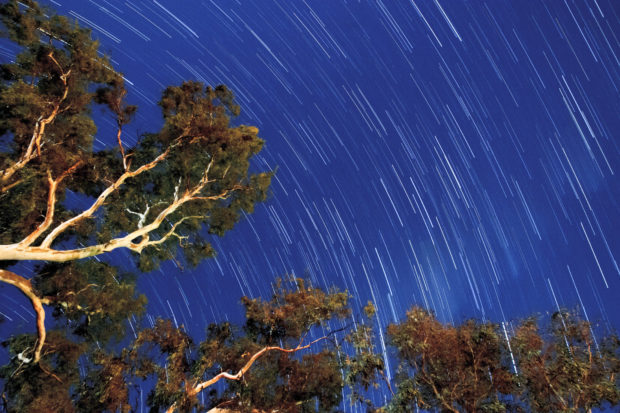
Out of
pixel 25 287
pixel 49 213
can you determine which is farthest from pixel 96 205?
pixel 25 287

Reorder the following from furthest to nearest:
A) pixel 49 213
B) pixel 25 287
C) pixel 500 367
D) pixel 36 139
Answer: pixel 500 367 < pixel 36 139 < pixel 49 213 < pixel 25 287

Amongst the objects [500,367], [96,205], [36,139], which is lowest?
[500,367]

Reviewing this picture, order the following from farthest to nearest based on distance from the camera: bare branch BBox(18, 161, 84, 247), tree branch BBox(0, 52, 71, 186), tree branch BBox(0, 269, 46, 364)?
tree branch BBox(0, 52, 71, 186), bare branch BBox(18, 161, 84, 247), tree branch BBox(0, 269, 46, 364)

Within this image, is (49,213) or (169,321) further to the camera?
(169,321)

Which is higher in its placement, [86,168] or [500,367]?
[86,168]

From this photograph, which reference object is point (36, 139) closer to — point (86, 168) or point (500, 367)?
point (86, 168)

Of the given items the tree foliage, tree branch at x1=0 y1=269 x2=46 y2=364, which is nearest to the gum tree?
tree branch at x1=0 y1=269 x2=46 y2=364

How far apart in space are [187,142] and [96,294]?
7052 mm

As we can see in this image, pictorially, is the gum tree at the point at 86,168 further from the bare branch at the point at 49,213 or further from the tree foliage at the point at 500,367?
the tree foliage at the point at 500,367

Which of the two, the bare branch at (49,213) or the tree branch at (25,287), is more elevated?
the bare branch at (49,213)

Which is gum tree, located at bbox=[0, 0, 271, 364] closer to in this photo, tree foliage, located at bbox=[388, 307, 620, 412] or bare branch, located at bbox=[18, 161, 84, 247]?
bare branch, located at bbox=[18, 161, 84, 247]

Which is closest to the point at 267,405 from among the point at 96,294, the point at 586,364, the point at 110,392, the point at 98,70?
the point at 110,392

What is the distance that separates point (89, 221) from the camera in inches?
566

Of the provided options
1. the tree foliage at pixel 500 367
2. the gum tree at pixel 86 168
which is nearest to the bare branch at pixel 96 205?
the gum tree at pixel 86 168
